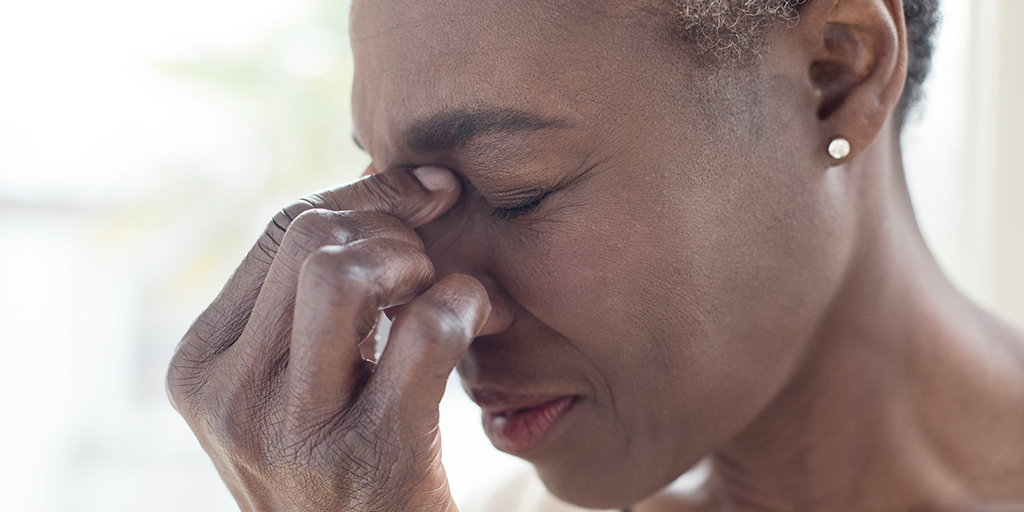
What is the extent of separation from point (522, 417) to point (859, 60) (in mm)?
682

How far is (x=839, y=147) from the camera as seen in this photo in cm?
96

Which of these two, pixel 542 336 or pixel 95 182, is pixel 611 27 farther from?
pixel 95 182

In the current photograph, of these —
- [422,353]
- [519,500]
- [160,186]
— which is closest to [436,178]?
[422,353]

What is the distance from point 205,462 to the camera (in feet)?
7.95

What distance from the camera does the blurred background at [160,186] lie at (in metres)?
2.00

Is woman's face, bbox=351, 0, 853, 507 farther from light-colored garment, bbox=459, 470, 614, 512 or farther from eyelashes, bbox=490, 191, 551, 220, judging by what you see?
light-colored garment, bbox=459, 470, 614, 512

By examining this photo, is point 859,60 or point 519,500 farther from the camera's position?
point 519,500

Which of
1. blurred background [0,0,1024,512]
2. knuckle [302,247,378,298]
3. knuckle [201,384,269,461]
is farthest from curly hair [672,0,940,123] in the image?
blurred background [0,0,1024,512]

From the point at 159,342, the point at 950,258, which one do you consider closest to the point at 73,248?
the point at 159,342

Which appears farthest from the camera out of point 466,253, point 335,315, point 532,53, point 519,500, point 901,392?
point 519,500

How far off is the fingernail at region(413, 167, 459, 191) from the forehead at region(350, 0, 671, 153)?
0.27 ft

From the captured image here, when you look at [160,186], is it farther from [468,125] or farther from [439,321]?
[439,321]

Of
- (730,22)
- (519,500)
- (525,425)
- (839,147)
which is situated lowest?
(519,500)

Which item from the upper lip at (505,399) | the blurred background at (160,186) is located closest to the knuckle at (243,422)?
the upper lip at (505,399)
